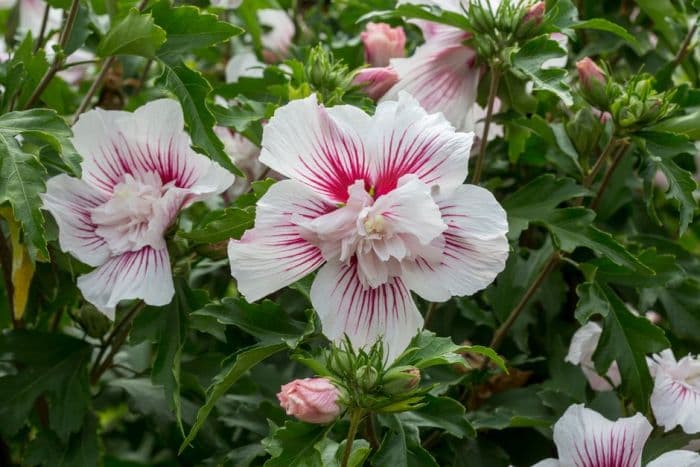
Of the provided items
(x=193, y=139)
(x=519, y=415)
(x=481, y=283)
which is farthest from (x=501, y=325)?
(x=193, y=139)

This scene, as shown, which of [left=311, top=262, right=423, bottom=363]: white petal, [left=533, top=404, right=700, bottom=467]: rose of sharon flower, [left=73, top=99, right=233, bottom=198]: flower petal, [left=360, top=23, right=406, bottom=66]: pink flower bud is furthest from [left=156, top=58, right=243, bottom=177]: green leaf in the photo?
[left=533, top=404, right=700, bottom=467]: rose of sharon flower

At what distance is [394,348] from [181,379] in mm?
309

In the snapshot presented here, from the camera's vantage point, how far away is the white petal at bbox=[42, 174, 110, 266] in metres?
0.81

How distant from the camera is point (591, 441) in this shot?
831 mm

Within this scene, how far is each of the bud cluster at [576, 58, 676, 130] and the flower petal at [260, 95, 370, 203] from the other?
248mm

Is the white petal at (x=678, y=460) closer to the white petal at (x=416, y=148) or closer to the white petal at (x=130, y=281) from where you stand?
the white petal at (x=416, y=148)

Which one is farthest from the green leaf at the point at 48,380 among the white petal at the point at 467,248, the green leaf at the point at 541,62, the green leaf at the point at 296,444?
the green leaf at the point at 541,62

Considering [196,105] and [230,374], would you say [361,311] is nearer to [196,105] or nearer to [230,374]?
[230,374]

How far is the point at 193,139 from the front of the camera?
0.81 m

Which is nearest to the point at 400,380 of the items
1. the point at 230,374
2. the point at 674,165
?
the point at 230,374

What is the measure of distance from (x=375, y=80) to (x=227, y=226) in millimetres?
224

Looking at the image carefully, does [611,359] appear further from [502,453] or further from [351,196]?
[351,196]

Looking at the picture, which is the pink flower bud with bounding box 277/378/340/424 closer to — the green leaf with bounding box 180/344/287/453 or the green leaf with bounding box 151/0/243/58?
the green leaf with bounding box 180/344/287/453

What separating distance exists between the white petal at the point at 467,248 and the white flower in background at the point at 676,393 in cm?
22
